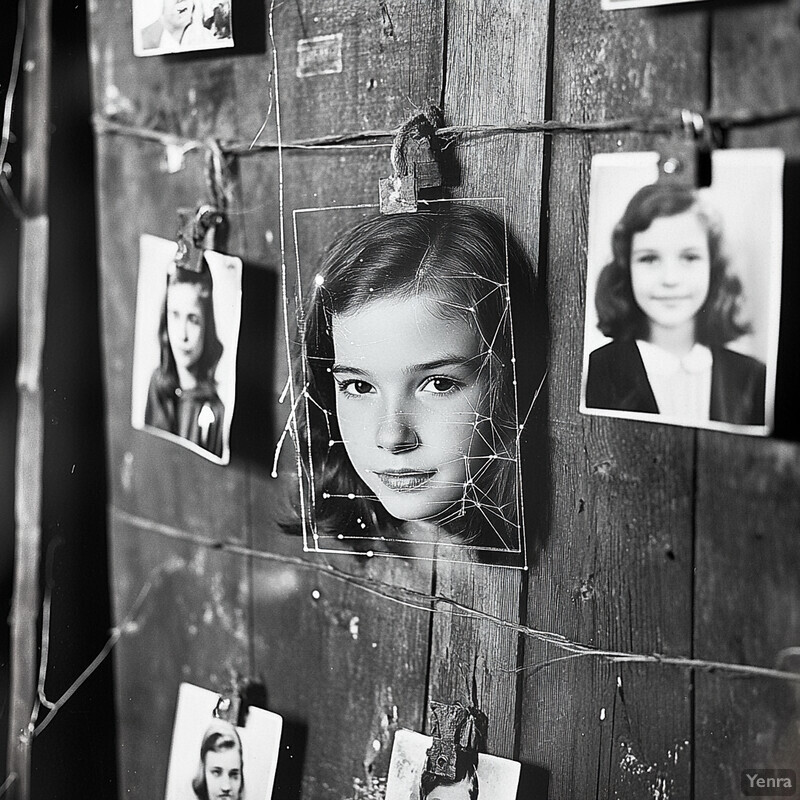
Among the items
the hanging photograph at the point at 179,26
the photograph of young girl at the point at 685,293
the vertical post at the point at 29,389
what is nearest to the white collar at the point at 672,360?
the photograph of young girl at the point at 685,293

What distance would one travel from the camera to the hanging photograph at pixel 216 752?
770 mm

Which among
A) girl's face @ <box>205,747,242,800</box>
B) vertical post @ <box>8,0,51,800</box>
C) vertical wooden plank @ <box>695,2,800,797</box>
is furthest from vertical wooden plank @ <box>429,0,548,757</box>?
vertical post @ <box>8,0,51,800</box>

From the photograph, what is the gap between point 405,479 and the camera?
672 mm

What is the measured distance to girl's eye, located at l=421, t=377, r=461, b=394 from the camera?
0.65m

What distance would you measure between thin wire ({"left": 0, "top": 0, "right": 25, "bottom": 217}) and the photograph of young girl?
0.57 meters

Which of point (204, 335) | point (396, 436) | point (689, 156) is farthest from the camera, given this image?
point (204, 335)

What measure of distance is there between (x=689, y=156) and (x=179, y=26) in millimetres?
449

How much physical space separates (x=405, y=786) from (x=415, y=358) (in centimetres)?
34

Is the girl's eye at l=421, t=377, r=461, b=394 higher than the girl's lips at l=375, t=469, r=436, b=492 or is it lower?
higher

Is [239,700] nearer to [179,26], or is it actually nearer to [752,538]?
[752,538]

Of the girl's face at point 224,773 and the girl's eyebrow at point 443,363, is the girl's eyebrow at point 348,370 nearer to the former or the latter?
the girl's eyebrow at point 443,363

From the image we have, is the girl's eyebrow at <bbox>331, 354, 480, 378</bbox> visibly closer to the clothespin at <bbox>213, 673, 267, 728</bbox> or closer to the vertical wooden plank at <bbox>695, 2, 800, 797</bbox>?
the vertical wooden plank at <bbox>695, 2, 800, 797</bbox>

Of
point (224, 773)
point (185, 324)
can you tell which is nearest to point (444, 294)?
point (185, 324)

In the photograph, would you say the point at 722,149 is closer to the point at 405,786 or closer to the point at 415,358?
the point at 415,358
